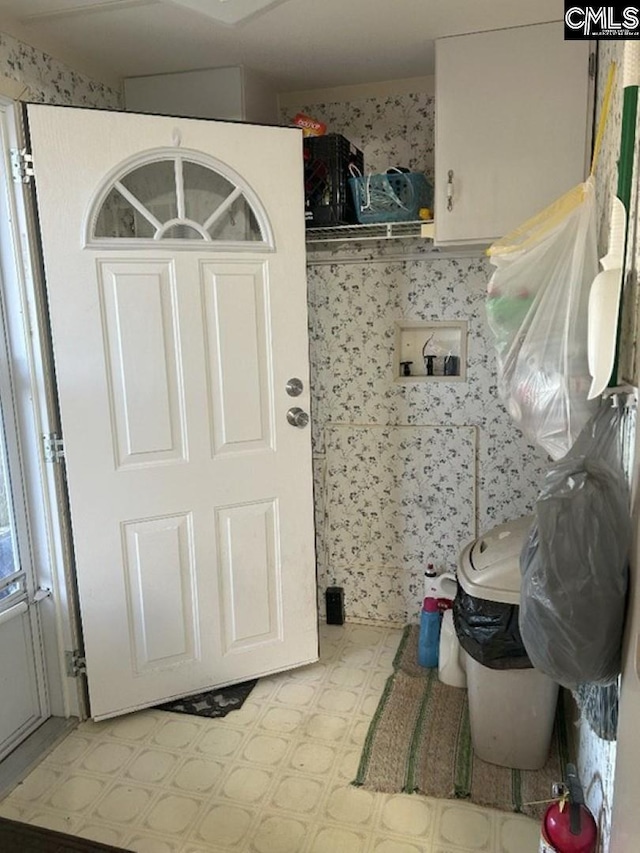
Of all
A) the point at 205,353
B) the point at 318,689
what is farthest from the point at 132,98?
the point at 318,689

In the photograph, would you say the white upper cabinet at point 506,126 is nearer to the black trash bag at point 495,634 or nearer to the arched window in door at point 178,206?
the arched window in door at point 178,206

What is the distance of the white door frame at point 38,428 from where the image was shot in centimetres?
190

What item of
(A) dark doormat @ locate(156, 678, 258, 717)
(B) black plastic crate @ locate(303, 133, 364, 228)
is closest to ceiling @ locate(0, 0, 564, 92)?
(B) black plastic crate @ locate(303, 133, 364, 228)

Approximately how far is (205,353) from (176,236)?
38 cm

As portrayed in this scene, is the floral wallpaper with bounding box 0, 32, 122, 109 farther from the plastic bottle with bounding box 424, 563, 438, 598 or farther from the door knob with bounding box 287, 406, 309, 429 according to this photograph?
the plastic bottle with bounding box 424, 563, 438, 598

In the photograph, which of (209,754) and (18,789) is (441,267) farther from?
(18,789)

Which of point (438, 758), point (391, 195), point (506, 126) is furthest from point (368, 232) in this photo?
point (438, 758)

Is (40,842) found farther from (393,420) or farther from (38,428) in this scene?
(393,420)

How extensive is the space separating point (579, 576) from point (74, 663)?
5.82 feet

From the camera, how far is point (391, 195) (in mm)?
2268

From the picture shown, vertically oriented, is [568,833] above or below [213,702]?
above

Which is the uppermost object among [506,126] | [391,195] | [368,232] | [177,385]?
[506,126]

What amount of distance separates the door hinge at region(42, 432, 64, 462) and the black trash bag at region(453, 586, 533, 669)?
1.35 meters

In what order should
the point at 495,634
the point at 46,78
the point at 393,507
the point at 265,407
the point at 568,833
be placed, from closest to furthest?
the point at 568,833
the point at 495,634
the point at 46,78
the point at 265,407
the point at 393,507
